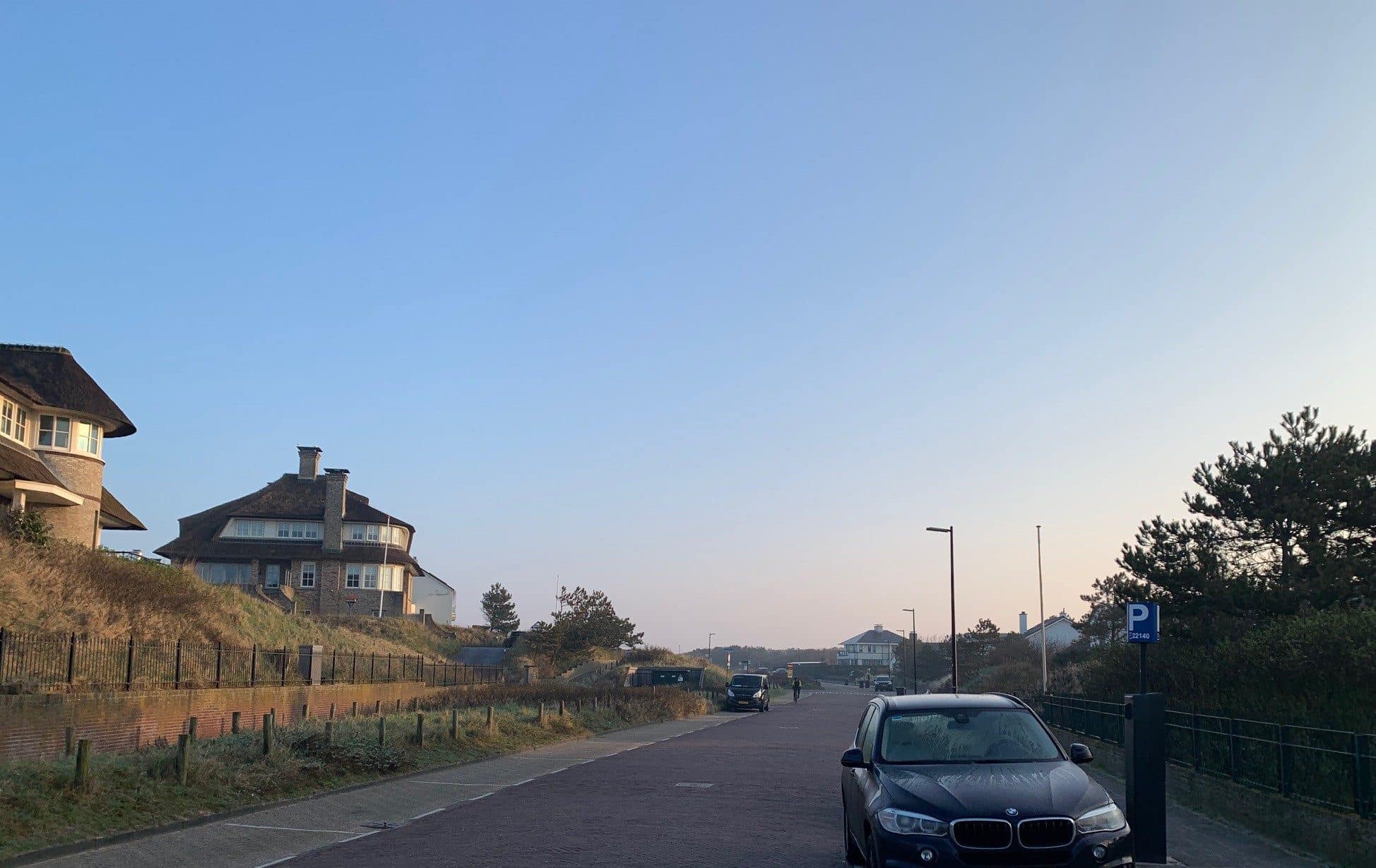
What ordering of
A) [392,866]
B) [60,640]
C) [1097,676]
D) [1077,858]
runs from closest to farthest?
1. [1077,858]
2. [392,866]
3. [60,640]
4. [1097,676]

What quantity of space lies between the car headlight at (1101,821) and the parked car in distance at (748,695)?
51.4 meters

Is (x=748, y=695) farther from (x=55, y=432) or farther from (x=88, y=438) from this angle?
(x=55, y=432)

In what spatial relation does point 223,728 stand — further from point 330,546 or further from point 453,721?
point 330,546

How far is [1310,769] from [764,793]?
303 inches

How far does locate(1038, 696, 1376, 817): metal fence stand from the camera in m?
11.0

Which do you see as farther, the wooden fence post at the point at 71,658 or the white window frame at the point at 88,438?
the white window frame at the point at 88,438

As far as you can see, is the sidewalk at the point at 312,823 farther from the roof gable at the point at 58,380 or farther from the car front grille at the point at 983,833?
the roof gable at the point at 58,380

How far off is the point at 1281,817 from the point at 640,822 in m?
7.24

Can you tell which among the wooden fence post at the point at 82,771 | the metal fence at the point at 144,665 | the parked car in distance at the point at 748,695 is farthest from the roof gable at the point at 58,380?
the parked car in distance at the point at 748,695

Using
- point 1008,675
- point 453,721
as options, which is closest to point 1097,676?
point 453,721

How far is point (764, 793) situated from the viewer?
1741cm

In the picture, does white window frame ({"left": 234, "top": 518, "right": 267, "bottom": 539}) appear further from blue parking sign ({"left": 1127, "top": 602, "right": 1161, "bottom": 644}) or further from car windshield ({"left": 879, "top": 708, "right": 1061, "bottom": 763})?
car windshield ({"left": 879, "top": 708, "right": 1061, "bottom": 763})

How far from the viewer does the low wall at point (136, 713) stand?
20547 mm

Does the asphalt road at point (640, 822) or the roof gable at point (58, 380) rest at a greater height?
the roof gable at point (58, 380)
